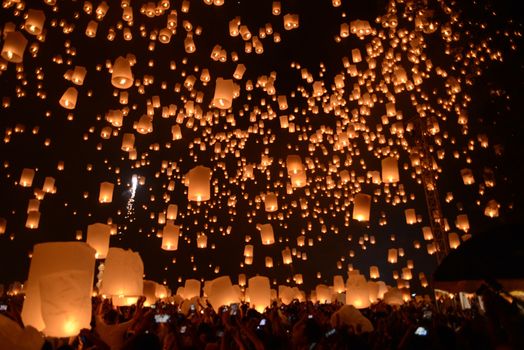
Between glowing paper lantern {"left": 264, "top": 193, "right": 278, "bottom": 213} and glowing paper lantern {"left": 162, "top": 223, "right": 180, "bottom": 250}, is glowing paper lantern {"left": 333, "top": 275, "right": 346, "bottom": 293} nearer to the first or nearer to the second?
glowing paper lantern {"left": 264, "top": 193, "right": 278, "bottom": 213}

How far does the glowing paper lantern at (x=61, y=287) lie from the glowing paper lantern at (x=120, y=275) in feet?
3.97

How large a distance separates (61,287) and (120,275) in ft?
4.91

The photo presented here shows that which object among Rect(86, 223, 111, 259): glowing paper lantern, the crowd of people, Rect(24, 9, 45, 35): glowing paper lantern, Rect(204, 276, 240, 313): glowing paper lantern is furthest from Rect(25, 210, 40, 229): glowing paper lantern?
the crowd of people

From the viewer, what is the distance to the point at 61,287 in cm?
310

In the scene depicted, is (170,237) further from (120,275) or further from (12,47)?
(12,47)

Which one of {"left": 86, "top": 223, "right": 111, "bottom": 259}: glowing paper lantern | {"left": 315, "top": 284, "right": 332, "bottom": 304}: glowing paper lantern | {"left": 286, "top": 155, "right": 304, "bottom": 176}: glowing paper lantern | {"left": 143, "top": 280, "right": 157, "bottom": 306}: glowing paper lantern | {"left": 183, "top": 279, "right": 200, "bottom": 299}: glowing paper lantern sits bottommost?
{"left": 315, "top": 284, "right": 332, "bottom": 304}: glowing paper lantern

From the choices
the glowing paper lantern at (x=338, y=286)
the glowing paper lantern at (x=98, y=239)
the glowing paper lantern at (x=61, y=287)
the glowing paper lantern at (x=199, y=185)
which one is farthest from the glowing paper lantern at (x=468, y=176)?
the glowing paper lantern at (x=61, y=287)

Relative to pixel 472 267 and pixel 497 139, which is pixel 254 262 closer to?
pixel 497 139

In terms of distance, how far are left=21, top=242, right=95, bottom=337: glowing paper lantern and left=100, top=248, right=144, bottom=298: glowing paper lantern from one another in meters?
1.21

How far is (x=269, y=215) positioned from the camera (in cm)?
1642

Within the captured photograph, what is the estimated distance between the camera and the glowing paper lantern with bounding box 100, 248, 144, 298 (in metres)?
4.51

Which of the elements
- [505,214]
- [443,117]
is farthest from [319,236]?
[505,214]

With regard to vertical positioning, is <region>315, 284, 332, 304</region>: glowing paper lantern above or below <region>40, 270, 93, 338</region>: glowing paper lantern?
below

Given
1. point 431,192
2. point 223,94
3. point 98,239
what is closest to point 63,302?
point 223,94
